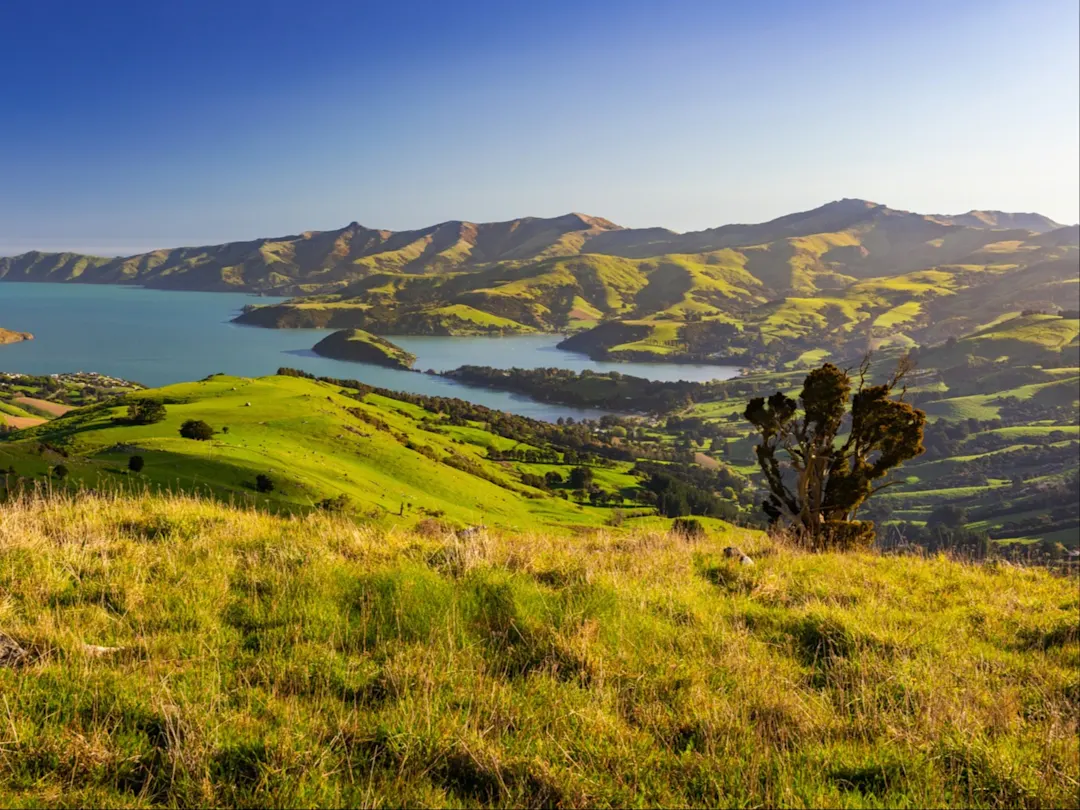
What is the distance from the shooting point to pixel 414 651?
516cm

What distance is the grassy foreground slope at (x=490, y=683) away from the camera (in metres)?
3.68

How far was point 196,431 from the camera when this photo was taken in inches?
3332

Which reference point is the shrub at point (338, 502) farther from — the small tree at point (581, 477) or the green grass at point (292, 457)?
the small tree at point (581, 477)

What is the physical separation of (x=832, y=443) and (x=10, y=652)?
1971cm

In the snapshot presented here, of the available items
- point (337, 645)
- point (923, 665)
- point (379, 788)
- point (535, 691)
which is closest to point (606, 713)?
point (535, 691)

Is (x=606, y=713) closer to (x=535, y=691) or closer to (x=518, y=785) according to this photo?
(x=535, y=691)

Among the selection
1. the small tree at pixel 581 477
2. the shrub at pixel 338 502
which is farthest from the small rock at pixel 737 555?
the small tree at pixel 581 477

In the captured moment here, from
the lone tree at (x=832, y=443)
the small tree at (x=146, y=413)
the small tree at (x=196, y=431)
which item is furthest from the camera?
the small tree at (x=146, y=413)

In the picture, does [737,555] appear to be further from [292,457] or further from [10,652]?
[292,457]

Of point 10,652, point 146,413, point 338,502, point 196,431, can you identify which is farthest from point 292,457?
point 10,652

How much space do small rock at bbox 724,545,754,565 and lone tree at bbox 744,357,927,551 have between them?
860 centimetres

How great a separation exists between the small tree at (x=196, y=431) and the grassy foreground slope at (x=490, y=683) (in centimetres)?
8667

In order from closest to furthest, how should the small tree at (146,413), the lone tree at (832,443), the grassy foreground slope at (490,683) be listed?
the grassy foreground slope at (490,683) → the lone tree at (832,443) → the small tree at (146,413)

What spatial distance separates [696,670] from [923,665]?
2.45 meters
